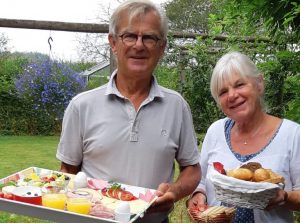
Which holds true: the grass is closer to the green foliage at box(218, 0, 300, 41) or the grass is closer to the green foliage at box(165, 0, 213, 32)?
the green foliage at box(218, 0, 300, 41)

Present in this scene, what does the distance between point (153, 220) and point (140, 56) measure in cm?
76

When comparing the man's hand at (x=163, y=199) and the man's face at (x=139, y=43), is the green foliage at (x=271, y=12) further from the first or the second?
the man's hand at (x=163, y=199)

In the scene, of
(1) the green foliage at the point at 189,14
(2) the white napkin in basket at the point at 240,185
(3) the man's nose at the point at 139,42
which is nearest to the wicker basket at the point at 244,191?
(2) the white napkin in basket at the point at 240,185

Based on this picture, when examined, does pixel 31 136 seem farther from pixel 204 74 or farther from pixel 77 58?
pixel 204 74

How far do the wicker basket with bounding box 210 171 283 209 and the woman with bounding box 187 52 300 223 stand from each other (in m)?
0.15

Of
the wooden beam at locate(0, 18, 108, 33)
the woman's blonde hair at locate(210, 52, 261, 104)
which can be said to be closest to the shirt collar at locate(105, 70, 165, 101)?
the woman's blonde hair at locate(210, 52, 261, 104)

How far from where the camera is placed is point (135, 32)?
2.20m

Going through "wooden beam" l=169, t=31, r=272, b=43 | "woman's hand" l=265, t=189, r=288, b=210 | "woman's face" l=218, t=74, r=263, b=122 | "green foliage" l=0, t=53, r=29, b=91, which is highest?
"wooden beam" l=169, t=31, r=272, b=43

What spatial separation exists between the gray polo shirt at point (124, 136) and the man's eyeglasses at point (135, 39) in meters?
0.24

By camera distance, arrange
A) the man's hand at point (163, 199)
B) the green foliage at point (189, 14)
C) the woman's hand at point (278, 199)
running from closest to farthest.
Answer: the man's hand at point (163, 199) < the woman's hand at point (278, 199) < the green foliage at point (189, 14)

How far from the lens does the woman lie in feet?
7.77

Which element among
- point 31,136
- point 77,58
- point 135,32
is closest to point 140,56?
point 135,32

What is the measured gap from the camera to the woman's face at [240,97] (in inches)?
97.6

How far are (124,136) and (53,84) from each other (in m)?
3.91
